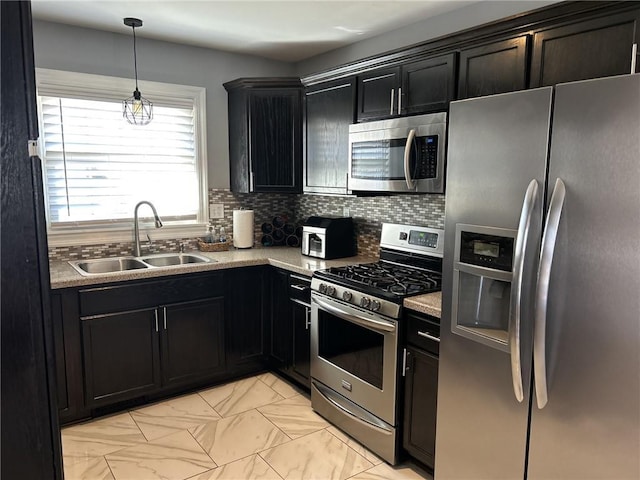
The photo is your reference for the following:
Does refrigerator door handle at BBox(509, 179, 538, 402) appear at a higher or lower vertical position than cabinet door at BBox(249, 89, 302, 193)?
lower

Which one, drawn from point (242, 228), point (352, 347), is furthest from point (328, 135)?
point (352, 347)

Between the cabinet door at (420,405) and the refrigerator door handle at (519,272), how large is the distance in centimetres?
56

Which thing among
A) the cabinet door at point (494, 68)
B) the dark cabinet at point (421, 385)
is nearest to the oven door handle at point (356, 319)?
the dark cabinet at point (421, 385)

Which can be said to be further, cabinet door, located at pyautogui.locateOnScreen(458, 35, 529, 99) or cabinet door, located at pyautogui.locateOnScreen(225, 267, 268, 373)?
cabinet door, located at pyautogui.locateOnScreen(225, 267, 268, 373)

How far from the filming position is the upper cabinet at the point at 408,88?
243 centimetres

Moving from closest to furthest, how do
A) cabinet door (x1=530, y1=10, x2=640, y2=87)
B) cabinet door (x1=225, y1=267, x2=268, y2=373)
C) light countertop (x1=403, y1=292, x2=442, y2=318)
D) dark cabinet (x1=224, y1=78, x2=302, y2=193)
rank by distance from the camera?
cabinet door (x1=530, y1=10, x2=640, y2=87) < light countertop (x1=403, y1=292, x2=442, y2=318) < cabinet door (x1=225, y1=267, x2=268, y2=373) < dark cabinet (x1=224, y1=78, x2=302, y2=193)

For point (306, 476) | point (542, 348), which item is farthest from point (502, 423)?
point (306, 476)

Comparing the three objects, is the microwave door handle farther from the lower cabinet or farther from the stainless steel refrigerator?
the lower cabinet

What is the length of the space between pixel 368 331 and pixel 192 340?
4.39 ft

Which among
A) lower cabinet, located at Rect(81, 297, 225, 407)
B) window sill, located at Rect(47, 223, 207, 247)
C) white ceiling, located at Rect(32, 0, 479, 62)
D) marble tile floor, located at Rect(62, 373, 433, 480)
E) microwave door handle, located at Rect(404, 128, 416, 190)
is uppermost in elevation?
white ceiling, located at Rect(32, 0, 479, 62)

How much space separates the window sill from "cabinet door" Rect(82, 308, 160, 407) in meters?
0.73

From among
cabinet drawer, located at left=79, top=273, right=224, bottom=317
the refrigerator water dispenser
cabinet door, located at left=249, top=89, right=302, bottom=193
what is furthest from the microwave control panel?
cabinet drawer, located at left=79, top=273, right=224, bottom=317

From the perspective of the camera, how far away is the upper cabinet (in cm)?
243

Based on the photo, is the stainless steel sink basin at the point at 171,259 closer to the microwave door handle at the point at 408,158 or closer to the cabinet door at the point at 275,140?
the cabinet door at the point at 275,140
